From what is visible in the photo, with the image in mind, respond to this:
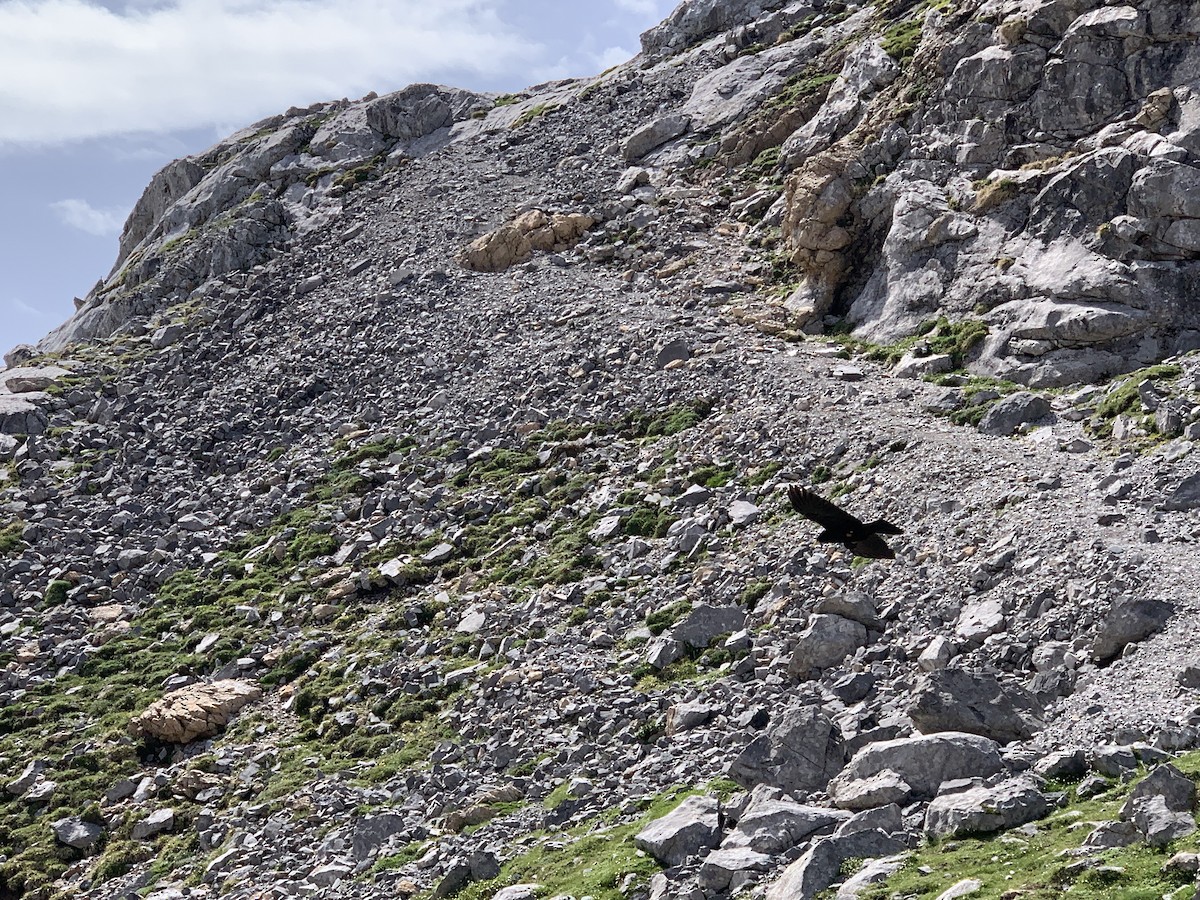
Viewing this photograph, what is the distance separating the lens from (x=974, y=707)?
643 inches

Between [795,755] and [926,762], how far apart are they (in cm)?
228

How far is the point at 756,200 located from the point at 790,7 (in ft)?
66.2

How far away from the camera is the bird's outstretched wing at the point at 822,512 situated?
47.3 feet

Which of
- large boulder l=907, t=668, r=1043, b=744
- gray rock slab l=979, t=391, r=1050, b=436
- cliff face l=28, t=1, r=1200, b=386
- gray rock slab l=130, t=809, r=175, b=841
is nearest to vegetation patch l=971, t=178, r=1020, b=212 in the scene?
cliff face l=28, t=1, r=1200, b=386

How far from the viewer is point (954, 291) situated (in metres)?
33.6

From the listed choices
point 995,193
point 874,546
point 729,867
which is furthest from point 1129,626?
point 995,193

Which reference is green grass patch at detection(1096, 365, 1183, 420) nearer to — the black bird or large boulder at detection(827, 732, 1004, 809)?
the black bird

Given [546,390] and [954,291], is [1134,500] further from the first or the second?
[546,390]

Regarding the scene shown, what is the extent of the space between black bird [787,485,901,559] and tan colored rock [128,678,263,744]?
17787 millimetres

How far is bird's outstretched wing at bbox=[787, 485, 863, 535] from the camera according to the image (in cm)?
1442

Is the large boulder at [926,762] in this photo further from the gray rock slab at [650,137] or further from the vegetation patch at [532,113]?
the vegetation patch at [532,113]

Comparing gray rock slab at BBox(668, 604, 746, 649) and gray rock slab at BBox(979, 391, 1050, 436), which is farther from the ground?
gray rock slab at BBox(979, 391, 1050, 436)

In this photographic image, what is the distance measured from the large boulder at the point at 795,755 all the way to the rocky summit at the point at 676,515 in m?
0.05

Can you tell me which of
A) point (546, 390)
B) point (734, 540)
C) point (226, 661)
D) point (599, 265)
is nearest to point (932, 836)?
point (734, 540)
